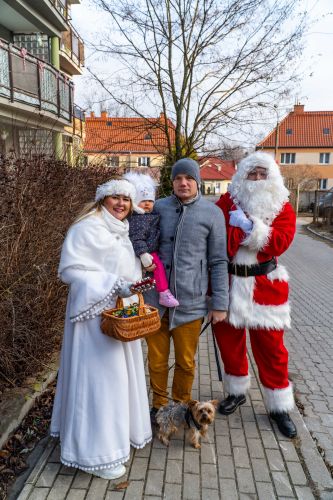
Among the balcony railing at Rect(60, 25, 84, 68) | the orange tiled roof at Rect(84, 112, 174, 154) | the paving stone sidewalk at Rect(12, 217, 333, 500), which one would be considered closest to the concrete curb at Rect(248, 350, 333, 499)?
the paving stone sidewalk at Rect(12, 217, 333, 500)

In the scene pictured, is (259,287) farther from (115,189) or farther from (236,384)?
(115,189)

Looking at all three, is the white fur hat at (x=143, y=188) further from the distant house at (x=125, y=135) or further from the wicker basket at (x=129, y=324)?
the distant house at (x=125, y=135)

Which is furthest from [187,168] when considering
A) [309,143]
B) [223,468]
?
[309,143]

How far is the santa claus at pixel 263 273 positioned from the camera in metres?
2.98

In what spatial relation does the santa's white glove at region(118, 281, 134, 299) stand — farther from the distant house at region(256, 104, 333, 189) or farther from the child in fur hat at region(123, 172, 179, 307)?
the distant house at region(256, 104, 333, 189)

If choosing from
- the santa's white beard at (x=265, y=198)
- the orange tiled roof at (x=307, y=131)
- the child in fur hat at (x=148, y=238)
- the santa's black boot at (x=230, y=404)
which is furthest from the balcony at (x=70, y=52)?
the orange tiled roof at (x=307, y=131)

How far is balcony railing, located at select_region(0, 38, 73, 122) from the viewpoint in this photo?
35.3 feet

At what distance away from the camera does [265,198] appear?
2.98 m

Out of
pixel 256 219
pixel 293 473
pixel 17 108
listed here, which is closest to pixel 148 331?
pixel 256 219

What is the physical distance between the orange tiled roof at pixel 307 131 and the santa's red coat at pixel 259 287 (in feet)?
151

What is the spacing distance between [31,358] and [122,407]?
1466 millimetres

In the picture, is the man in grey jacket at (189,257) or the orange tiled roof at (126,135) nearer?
the man in grey jacket at (189,257)

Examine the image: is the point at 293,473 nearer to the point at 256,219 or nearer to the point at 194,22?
A: the point at 256,219

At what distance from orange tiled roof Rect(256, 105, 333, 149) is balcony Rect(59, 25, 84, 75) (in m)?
30.4
